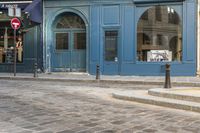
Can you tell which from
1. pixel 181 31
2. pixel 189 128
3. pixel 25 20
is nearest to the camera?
pixel 189 128

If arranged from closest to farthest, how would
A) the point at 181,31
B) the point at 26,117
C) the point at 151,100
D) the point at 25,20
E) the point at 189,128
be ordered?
1. the point at 189,128
2. the point at 26,117
3. the point at 151,100
4. the point at 181,31
5. the point at 25,20

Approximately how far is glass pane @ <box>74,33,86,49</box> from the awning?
215 centimetres

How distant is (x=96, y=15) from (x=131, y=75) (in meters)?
3.61

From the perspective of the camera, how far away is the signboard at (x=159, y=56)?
21562 millimetres

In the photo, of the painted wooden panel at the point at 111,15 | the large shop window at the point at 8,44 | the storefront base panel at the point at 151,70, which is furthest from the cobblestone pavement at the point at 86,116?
the large shop window at the point at 8,44

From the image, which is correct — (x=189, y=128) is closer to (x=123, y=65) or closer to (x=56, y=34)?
(x=123, y=65)

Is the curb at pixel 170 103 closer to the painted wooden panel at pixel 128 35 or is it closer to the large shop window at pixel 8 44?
the painted wooden panel at pixel 128 35

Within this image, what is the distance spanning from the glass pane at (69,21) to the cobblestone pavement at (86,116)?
10.4m

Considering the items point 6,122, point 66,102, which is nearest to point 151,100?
point 66,102

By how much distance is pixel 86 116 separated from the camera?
9320mm

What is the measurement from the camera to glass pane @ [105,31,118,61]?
22.3 metres

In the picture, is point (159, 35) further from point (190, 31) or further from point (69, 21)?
point (69, 21)

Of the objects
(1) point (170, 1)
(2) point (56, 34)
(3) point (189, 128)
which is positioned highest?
(1) point (170, 1)

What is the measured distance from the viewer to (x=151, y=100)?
1160 centimetres
